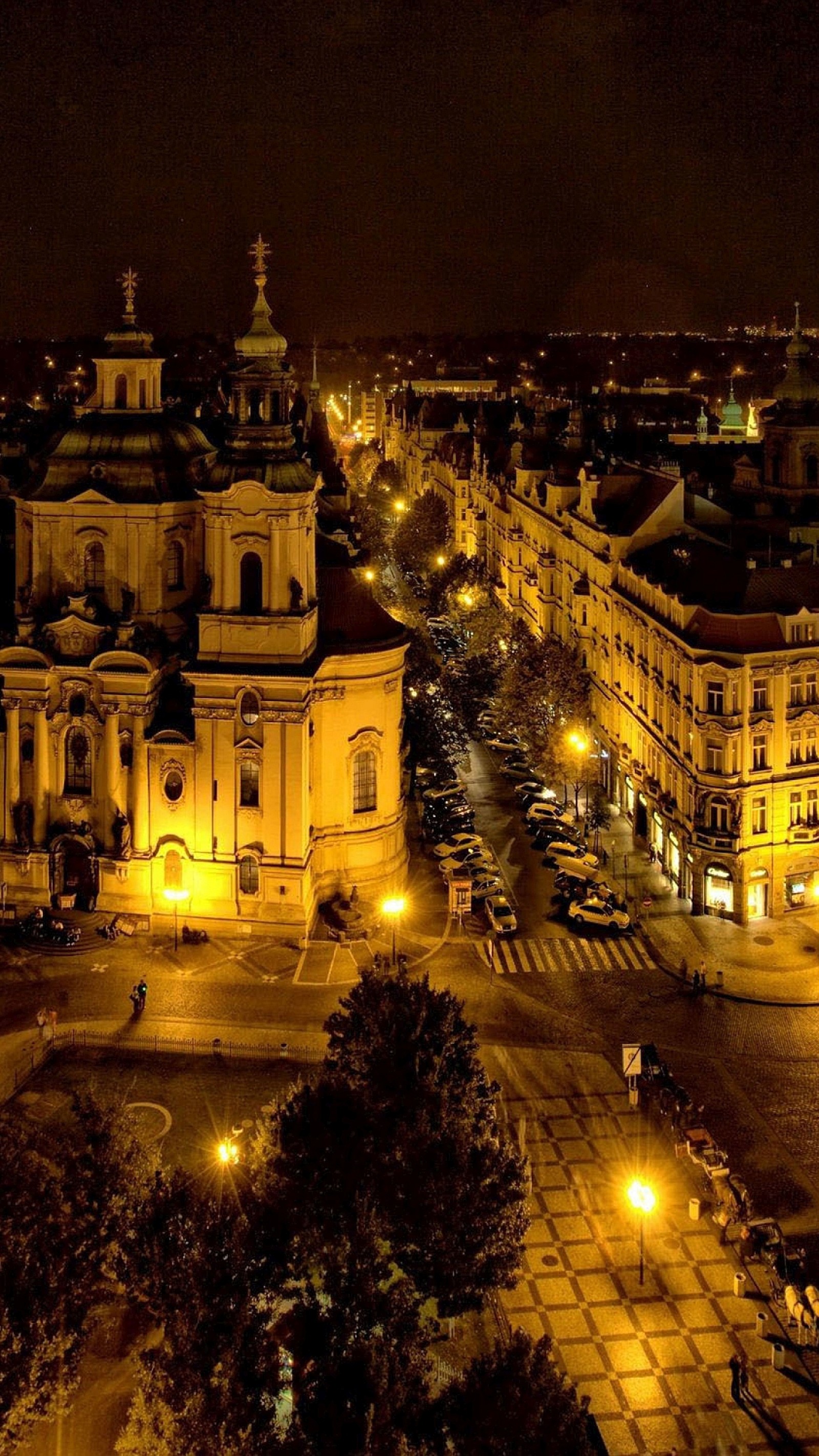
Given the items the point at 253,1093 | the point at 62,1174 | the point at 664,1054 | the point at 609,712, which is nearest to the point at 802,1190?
the point at 664,1054

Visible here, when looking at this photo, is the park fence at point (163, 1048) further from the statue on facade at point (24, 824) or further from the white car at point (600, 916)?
the white car at point (600, 916)

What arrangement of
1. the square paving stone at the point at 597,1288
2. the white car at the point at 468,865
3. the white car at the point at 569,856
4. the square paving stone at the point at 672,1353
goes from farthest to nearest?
1. the white car at the point at 569,856
2. the white car at the point at 468,865
3. the square paving stone at the point at 597,1288
4. the square paving stone at the point at 672,1353

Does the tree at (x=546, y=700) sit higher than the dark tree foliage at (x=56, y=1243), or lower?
higher

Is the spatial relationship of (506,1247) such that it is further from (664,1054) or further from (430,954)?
(430,954)

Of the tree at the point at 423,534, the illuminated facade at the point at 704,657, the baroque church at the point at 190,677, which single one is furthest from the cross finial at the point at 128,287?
the tree at the point at 423,534

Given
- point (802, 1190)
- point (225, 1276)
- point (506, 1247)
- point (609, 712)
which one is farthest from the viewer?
point (609, 712)

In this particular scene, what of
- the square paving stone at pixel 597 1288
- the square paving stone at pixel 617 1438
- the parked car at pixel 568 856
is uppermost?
the parked car at pixel 568 856
